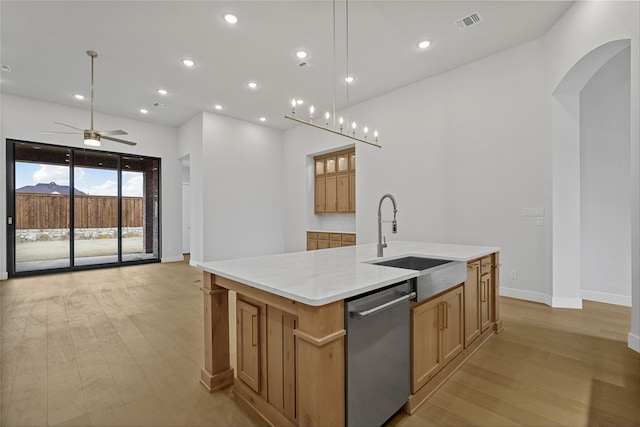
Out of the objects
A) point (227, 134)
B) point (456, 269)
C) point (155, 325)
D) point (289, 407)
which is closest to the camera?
point (289, 407)

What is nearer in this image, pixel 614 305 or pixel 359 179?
pixel 614 305

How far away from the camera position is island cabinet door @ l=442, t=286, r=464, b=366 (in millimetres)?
1982

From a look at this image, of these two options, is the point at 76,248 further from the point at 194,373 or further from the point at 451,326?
the point at 451,326

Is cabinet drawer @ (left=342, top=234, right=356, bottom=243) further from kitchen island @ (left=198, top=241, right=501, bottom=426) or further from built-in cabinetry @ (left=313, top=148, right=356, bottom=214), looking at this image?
kitchen island @ (left=198, top=241, right=501, bottom=426)

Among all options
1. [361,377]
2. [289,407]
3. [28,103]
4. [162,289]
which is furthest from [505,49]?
[28,103]

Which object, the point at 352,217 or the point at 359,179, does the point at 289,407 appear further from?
the point at 352,217

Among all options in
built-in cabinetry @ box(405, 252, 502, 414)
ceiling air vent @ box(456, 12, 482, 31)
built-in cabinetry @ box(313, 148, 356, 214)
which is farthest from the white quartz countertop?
built-in cabinetry @ box(313, 148, 356, 214)

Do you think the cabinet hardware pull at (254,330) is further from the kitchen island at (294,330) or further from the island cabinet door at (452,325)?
the island cabinet door at (452,325)

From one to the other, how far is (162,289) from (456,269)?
4.42 metres

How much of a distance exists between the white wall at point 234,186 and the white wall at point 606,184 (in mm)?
6040

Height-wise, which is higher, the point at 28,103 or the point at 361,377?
the point at 28,103

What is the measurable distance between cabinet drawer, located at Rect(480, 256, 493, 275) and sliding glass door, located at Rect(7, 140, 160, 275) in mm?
7258

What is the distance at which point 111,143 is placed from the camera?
655 centimetres

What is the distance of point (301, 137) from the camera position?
24.0 feet
